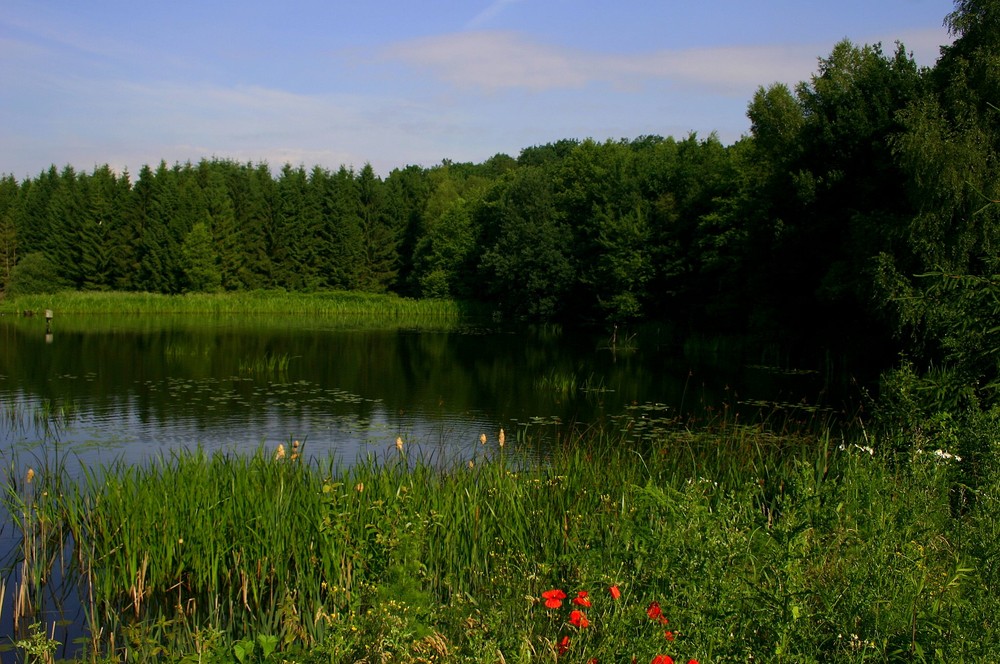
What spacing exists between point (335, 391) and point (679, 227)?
25499mm

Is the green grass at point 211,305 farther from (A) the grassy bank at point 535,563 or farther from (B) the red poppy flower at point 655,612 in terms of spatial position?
(B) the red poppy flower at point 655,612

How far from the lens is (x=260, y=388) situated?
19.0 metres

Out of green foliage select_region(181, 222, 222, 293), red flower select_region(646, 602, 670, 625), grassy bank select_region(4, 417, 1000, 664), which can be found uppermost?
green foliage select_region(181, 222, 222, 293)

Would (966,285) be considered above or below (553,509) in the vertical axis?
above

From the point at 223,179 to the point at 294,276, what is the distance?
907cm

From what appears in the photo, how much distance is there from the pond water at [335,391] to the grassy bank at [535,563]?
82cm

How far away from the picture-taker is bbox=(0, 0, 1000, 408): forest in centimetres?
1753

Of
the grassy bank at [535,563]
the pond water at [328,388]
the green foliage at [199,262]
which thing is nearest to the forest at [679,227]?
the green foliage at [199,262]

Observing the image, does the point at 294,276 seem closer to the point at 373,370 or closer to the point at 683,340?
the point at 683,340

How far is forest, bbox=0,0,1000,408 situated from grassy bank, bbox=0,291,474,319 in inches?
155

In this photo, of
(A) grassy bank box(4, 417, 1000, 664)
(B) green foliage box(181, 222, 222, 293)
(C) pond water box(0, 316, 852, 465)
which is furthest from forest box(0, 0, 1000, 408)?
(C) pond water box(0, 316, 852, 465)

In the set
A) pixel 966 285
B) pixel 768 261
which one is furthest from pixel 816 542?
pixel 768 261

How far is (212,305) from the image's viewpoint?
1981 inches

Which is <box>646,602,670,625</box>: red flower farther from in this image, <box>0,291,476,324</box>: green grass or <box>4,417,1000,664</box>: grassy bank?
<box>0,291,476,324</box>: green grass
